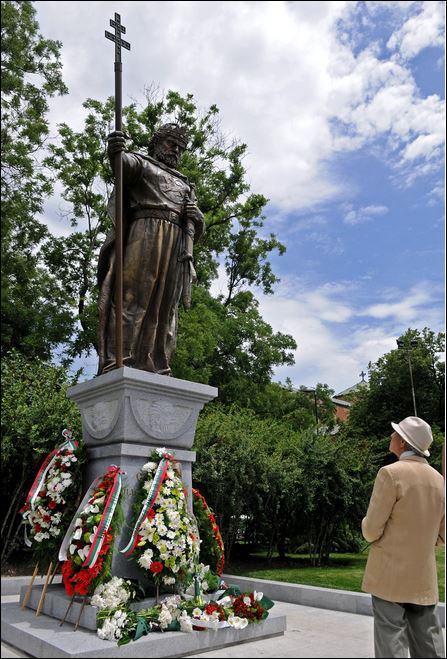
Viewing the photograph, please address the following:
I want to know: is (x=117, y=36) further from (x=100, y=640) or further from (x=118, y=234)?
(x=100, y=640)

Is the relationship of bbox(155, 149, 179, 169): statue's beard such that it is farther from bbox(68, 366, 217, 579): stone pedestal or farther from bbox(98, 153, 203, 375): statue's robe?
bbox(68, 366, 217, 579): stone pedestal

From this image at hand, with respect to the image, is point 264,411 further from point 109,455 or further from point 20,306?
point 109,455

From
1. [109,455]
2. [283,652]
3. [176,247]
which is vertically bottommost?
[283,652]

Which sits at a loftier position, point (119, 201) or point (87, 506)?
point (119, 201)

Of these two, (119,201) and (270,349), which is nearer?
(119,201)

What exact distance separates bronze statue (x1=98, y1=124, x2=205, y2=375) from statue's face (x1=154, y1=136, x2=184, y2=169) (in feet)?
0.34

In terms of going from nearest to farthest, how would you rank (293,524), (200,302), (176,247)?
(176,247)
(293,524)
(200,302)

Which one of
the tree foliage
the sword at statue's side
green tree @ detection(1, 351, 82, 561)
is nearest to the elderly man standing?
the sword at statue's side

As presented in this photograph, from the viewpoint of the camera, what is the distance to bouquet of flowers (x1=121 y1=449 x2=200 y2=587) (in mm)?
5180

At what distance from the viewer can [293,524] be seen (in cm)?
1275

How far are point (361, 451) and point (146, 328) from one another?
28.5ft

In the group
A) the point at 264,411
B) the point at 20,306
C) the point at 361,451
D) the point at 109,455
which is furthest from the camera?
the point at 264,411

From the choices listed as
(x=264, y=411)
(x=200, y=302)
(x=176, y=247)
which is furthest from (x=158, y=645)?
(x=264, y=411)

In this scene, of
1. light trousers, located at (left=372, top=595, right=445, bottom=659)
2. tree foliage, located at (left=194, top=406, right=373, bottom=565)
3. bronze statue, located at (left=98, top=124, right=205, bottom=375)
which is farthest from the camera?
tree foliage, located at (left=194, top=406, right=373, bottom=565)
